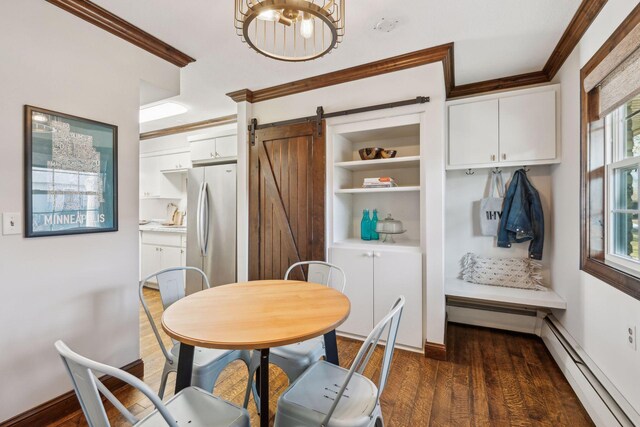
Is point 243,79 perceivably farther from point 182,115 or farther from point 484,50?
point 484,50

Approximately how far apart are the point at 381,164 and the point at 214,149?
2.21 metres

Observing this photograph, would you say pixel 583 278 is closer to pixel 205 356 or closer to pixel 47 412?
pixel 205 356

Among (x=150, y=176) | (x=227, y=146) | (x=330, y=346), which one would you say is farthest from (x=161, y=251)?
(x=330, y=346)

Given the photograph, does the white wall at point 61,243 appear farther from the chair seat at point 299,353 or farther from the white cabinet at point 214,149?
the white cabinet at point 214,149

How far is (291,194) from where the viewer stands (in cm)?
301

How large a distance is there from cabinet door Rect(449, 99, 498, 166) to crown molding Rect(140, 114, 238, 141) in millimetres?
2810

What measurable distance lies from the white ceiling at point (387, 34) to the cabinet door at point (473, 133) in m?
0.32

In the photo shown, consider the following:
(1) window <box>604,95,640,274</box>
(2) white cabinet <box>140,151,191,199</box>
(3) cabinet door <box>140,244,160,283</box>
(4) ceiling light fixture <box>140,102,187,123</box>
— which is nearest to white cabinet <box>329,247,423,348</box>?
(1) window <box>604,95,640,274</box>

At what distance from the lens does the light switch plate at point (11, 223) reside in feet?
5.10

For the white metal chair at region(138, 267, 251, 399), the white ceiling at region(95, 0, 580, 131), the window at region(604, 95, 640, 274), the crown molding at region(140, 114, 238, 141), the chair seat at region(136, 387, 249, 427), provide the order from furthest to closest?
the crown molding at region(140, 114, 238, 141)
the white ceiling at region(95, 0, 580, 131)
the window at region(604, 95, 640, 274)
the white metal chair at region(138, 267, 251, 399)
the chair seat at region(136, 387, 249, 427)

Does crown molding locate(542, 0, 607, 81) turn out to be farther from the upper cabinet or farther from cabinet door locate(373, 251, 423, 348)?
cabinet door locate(373, 251, 423, 348)

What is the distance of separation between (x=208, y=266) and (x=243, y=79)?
2.12 meters

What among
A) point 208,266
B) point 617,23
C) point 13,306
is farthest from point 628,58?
point 208,266

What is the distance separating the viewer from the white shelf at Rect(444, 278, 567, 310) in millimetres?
2420
